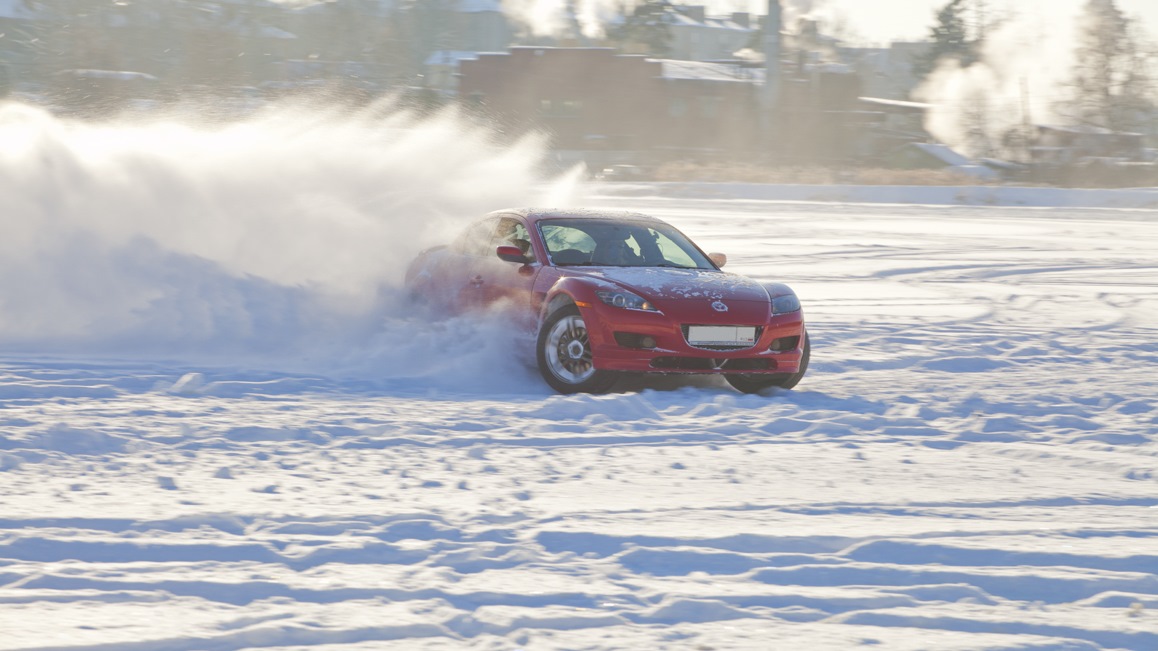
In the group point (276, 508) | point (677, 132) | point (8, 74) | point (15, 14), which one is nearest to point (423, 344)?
point (276, 508)

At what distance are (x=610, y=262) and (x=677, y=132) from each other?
180 ft

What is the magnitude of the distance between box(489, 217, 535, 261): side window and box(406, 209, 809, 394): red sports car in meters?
0.01

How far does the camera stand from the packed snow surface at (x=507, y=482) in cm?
444

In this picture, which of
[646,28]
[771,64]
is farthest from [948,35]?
[771,64]

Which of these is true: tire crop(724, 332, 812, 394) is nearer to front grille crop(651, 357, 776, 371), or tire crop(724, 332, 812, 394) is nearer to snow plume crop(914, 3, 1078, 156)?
front grille crop(651, 357, 776, 371)

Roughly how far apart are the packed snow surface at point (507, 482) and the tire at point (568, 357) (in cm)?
22

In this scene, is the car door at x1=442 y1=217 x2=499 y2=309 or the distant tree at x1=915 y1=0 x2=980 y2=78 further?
the distant tree at x1=915 y1=0 x2=980 y2=78

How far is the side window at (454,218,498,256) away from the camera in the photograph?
10.9 meters

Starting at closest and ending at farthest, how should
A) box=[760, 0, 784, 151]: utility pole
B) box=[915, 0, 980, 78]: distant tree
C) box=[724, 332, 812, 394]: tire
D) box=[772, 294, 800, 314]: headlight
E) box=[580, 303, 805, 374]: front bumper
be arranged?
box=[580, 303, 805, 374]: front bumper < box=[772, 294, 800, 314]: headlight < box=[724, 332, 812, 394]: tire < box=[760, 0, 784, 151]: utility pole < box=[915, 0, 980, 78]: distant tree

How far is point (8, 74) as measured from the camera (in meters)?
65.2

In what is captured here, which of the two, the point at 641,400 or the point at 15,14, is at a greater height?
the point at 15,14

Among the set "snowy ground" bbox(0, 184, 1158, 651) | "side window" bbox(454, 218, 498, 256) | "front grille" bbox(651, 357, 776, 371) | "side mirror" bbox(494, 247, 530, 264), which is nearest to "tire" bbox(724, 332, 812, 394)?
"snowy ground" bbox(0, 184, 1158, 651)

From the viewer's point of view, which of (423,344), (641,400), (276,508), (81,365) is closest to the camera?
(276,508)

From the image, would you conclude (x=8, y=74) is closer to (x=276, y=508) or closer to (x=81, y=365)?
(x=81, y=365)
